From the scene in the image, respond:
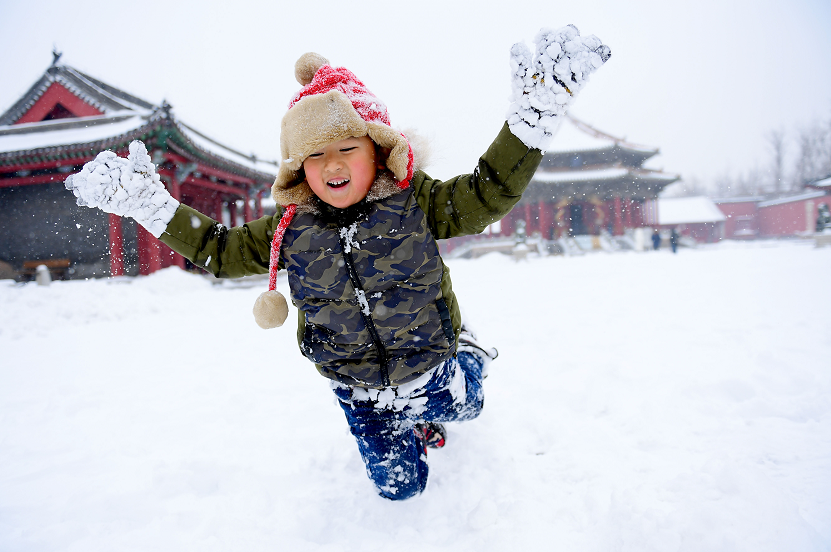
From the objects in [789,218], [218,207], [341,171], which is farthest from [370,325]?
[789,218]

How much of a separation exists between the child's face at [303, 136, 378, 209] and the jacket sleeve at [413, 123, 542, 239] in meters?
0.21

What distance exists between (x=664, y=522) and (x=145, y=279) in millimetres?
10049

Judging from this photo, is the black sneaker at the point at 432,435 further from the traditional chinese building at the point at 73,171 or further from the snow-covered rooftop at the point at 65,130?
the snow-covered rooftop at the point at 65,130

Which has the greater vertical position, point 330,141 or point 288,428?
point 330,141

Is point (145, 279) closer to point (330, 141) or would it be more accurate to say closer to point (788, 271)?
point (330, 141)

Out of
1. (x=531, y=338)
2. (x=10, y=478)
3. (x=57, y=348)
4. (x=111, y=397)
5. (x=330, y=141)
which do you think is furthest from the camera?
(x=57, y=348)

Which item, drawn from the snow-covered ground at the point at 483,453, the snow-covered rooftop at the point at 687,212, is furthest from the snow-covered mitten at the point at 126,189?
the snow-covered rooftop at the point at 687,212

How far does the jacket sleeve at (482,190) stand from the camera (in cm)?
123

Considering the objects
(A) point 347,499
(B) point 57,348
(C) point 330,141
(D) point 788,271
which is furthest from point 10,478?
(D) point 788,271

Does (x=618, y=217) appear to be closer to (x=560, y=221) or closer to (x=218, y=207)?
(x=560, y=221)

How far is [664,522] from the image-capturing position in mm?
1239

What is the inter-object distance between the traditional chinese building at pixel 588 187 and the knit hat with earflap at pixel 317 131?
18424 mm

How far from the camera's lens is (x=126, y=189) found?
1447 millimetres

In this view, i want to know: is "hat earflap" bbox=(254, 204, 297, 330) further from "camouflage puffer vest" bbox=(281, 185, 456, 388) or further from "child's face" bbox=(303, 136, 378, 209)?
"child's face" bbox=(303, 136, 378, 209)
